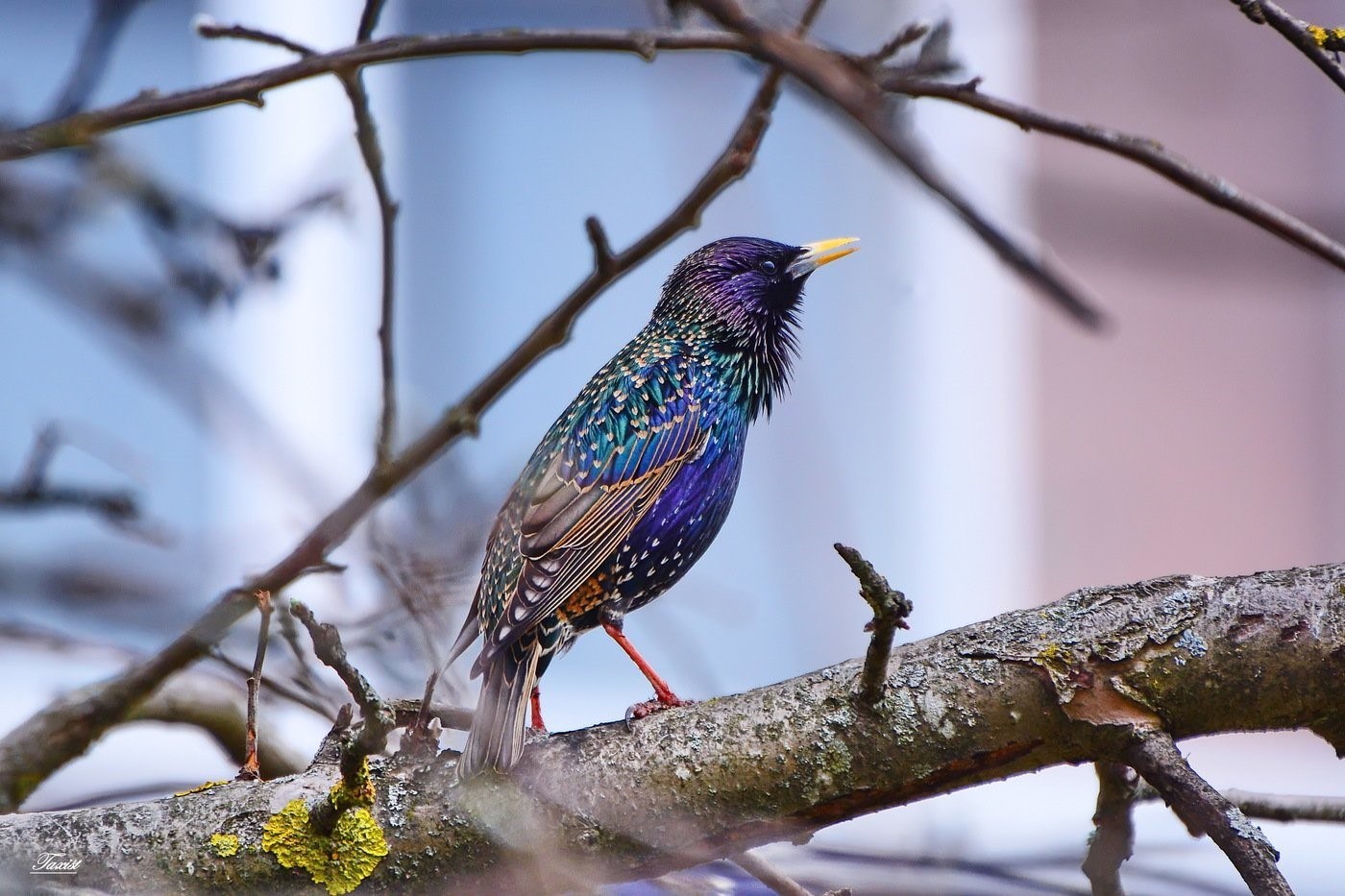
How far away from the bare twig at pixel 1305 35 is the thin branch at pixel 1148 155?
0.22m

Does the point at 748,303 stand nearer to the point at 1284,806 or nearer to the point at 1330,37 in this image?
the point at 1330,37

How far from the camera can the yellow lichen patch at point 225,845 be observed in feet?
7.30

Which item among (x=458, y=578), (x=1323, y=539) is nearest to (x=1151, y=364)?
(x=1323, y=539)

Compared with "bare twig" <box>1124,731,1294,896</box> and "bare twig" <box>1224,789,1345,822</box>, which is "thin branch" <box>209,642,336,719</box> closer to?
"bare twig" <box>1124,731,1294,896</box>

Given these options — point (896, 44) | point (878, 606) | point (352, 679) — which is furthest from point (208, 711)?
point (896, 44)

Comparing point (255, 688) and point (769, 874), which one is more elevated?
point (255, 688)

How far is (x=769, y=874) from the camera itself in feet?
8.10

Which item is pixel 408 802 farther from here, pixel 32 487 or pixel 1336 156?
pixel 1336 156

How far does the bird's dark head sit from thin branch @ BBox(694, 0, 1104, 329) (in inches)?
37.5

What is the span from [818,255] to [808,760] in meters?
0.96

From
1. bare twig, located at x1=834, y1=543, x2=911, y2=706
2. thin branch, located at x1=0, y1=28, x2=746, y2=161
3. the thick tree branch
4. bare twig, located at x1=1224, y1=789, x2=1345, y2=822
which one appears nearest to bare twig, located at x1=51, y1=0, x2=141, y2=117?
thin branch, located at x1=0, y1=28, x2=746, y2=161

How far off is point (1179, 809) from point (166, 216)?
2222 mm

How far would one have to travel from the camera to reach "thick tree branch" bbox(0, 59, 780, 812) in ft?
7.61

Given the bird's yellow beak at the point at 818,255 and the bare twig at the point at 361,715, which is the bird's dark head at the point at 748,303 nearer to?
the bird's yellow beak at the point at 818,255
